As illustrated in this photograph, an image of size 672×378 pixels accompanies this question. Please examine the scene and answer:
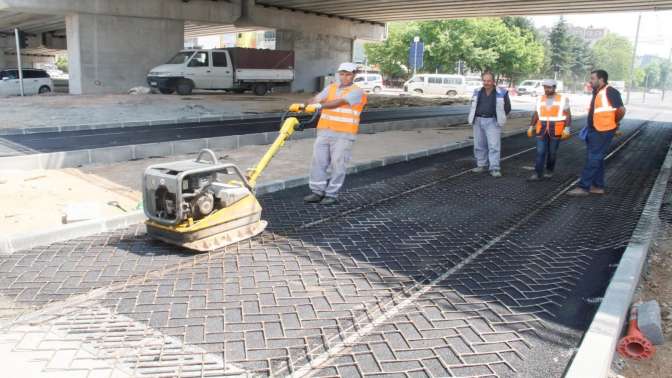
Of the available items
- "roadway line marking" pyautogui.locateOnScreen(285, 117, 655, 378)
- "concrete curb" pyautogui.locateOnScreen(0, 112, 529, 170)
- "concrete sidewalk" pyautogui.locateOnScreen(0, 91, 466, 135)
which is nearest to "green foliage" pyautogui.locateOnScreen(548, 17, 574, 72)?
"concrete sidewalk" pyautogui.locateOnScreen(0, 91, 466, 135)

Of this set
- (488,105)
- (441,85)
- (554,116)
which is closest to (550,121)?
(554,116)

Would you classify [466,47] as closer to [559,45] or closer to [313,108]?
[559,45]

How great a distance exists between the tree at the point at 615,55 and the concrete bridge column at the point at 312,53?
84637mm

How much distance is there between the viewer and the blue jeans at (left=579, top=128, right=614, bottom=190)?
7707 millimetres

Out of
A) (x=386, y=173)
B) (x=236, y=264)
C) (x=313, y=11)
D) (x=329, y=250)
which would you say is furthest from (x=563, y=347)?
(x=313, y=11)

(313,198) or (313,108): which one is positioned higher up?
(313,108)

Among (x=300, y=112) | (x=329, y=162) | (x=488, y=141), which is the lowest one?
(x=329, y=162)

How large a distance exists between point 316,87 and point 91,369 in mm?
33598

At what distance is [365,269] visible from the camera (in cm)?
480

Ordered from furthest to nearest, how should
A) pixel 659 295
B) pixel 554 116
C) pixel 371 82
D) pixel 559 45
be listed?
1. pixel 559 45
2. pixel 371 82
3. pixel 554 116
4. pixel 659 295

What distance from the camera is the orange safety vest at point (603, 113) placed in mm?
7562

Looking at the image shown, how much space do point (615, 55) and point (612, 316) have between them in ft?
411

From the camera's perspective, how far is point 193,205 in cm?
484

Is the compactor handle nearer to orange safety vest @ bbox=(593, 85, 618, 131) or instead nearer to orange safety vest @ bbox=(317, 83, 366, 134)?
orange safety vest @ bbox=(317, 83, 366, 134)
